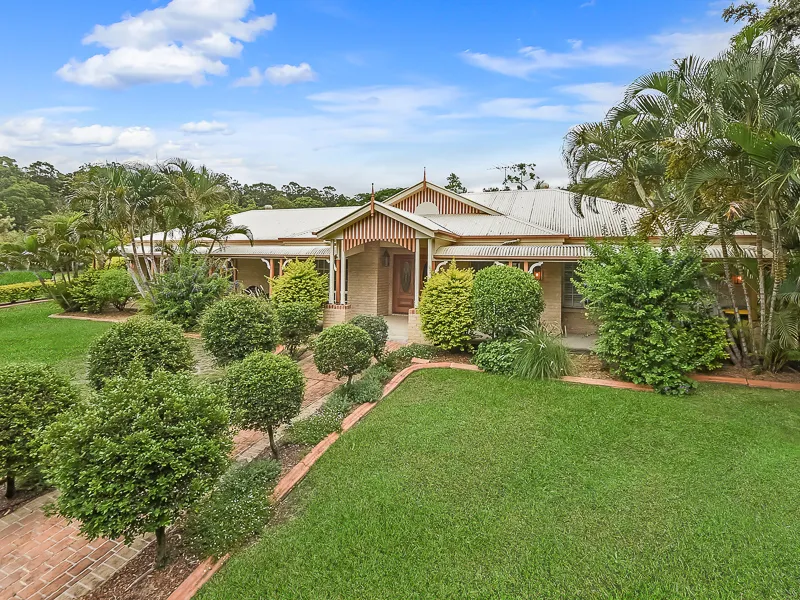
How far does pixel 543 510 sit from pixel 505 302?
19.2ft

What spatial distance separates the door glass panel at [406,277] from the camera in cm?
1630

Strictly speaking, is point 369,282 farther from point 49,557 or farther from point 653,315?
point 49,557

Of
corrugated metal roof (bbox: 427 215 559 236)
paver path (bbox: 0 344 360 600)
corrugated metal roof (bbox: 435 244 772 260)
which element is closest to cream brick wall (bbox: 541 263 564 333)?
corrugated metal roof (bbox: 435 244 772 260)

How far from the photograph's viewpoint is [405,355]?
1073 centimetres

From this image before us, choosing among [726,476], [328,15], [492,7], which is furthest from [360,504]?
[492,7]

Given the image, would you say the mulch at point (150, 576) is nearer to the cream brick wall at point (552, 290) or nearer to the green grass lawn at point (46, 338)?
the green grass lawn at point (46, 338)

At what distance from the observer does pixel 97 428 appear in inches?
140

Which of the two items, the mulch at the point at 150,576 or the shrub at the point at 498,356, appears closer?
the mulch at the point at 150,576

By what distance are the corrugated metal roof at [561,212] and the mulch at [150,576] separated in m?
13.1

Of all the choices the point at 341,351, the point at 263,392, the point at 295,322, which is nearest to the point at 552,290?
the point at 295,322

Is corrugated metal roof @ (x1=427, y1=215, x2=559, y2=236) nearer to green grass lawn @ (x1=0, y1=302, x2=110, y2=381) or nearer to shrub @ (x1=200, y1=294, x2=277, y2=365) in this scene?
shrub @ (x1=200, y1=294, x2=277, y2=365)

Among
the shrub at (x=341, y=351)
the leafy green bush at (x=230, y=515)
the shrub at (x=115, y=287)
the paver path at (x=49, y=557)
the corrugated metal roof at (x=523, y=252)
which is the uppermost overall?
the corrugated metal roof at (x=523, y=252)

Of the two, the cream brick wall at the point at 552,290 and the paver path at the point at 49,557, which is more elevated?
the cream brick wall at the point at 552,290

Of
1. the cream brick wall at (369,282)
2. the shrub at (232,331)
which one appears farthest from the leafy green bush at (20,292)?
the shrub at (232,331)
